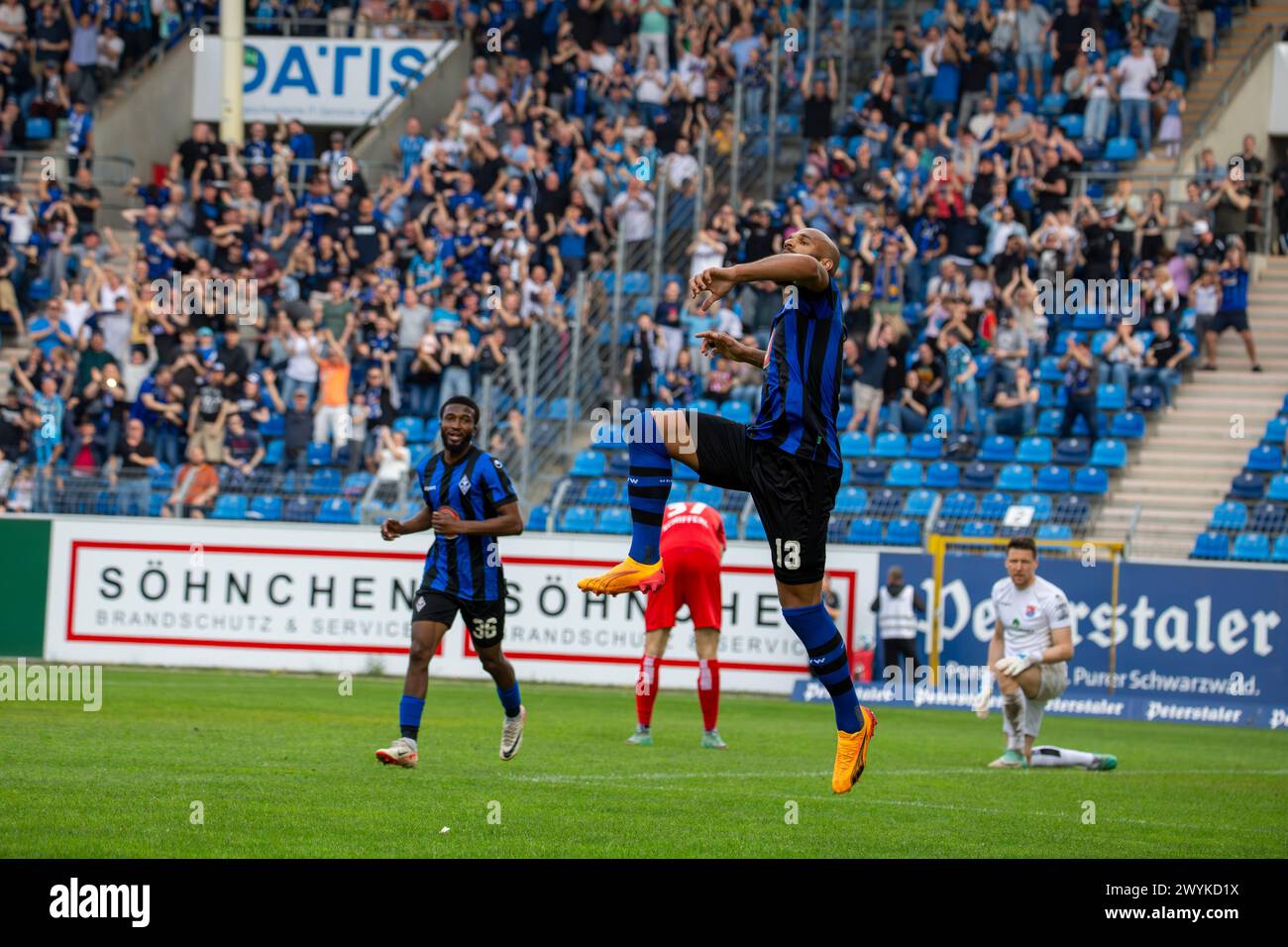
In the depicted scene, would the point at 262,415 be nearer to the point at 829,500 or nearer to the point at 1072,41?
the point at 1072,41

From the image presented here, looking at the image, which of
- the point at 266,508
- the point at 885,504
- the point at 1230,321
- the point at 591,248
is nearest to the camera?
the point at 885,504

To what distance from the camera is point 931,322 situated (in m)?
26.3

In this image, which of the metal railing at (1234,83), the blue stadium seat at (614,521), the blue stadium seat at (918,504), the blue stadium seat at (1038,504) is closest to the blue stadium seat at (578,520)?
the blue stadium seat at (614,521)

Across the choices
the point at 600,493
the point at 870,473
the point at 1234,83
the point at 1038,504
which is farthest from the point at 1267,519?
the point at 1234,83

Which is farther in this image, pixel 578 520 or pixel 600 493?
pixel 600 493

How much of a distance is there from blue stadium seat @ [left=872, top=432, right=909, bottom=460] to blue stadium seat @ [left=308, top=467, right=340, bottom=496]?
6934 mm

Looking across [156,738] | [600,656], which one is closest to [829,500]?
[156,738]

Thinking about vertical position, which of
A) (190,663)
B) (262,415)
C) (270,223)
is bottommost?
(190,663)

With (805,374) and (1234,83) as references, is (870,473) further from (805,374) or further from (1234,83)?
(805,374)

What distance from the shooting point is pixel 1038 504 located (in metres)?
23.8

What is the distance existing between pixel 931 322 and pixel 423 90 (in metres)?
12.8

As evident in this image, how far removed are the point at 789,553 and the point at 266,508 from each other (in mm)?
15798

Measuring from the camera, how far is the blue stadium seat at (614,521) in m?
24.7

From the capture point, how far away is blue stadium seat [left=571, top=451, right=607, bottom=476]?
1021 inches
